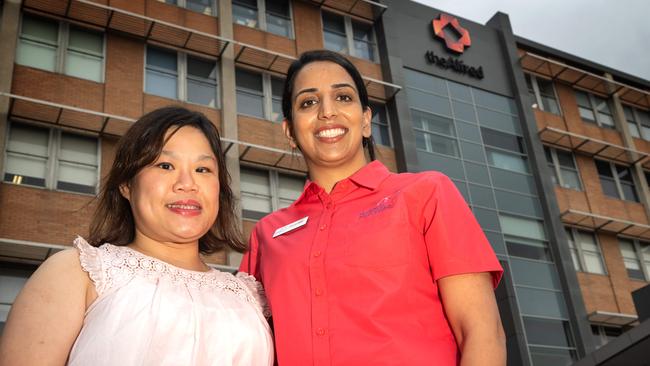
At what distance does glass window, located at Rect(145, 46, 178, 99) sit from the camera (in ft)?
57.3

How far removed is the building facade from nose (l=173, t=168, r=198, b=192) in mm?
8200

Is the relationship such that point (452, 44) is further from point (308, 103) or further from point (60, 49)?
point (308, 103)

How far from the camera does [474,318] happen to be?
8.29 feet

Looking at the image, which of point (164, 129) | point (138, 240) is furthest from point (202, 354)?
point (164, 129)

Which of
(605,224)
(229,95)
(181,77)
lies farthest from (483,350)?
(605,224)

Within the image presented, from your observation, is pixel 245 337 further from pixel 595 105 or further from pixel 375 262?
pixel 595 105

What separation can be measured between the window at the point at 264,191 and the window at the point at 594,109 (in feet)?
48.6

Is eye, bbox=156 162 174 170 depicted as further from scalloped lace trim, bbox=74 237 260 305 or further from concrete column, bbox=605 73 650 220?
concrete column, bbox=605 73 650 220

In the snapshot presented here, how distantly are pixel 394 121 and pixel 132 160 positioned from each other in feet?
60.9

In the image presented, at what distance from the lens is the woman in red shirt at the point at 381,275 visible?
2.56 metres

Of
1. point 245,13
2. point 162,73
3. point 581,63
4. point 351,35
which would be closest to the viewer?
point 162,73

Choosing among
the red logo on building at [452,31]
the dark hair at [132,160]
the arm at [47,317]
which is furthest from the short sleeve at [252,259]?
the red logo on building at [452,31]

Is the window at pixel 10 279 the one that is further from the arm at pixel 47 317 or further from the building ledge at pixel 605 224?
the building ledge at pixel 605 224

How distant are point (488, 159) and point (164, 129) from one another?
829 inches
